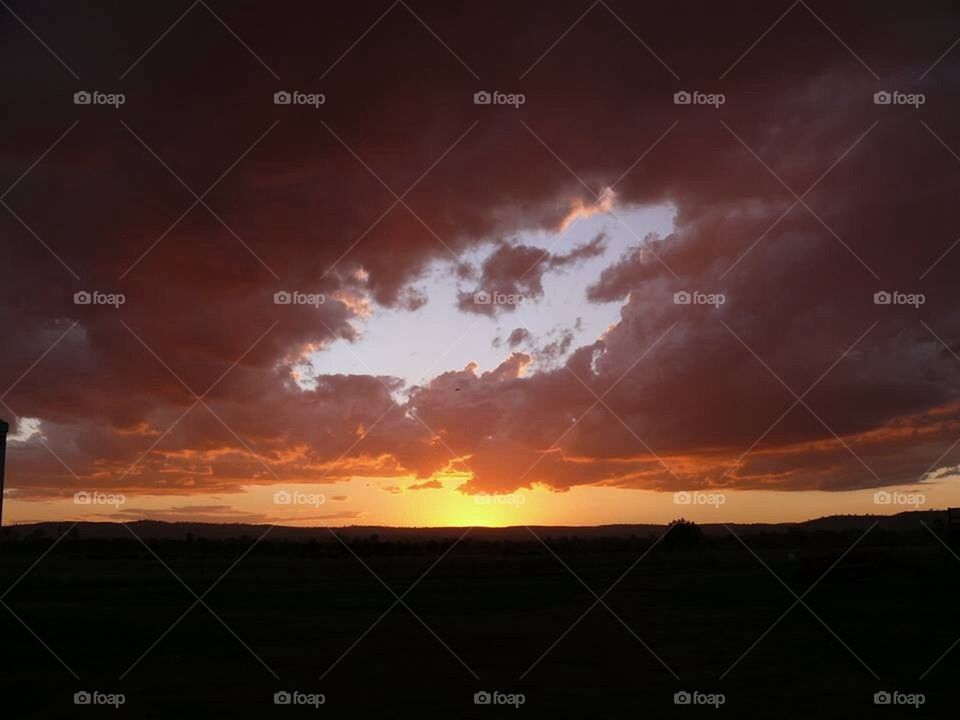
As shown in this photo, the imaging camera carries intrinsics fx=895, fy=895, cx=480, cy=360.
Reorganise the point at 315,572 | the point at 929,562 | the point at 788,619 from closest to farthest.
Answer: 1. the point at 788,619
2. the point at 929,562
3. the point at 315,572

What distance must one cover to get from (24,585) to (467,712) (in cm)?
2804

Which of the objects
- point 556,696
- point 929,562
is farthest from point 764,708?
point 929,562

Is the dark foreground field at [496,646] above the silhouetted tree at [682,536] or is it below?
below

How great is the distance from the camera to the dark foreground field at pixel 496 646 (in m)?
12.5

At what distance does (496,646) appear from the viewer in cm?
1733

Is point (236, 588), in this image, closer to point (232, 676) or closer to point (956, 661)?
point (232, 676)

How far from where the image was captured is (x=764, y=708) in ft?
39.2

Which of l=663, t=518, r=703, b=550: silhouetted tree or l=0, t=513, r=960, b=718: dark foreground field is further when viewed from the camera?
l=663, t=518, r=703, b=550: silhouetted tree

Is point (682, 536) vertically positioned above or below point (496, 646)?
above

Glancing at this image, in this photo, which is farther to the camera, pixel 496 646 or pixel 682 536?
pixel 682 536

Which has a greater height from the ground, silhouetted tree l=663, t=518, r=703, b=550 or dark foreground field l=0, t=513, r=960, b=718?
silhouetted tree l=663, t=518, r=703, b=550

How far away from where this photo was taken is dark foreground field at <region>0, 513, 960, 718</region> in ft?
41.0

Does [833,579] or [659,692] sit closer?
[659,692]

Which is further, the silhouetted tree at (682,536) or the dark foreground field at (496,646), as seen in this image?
the silhouetted tree at (682,536)
